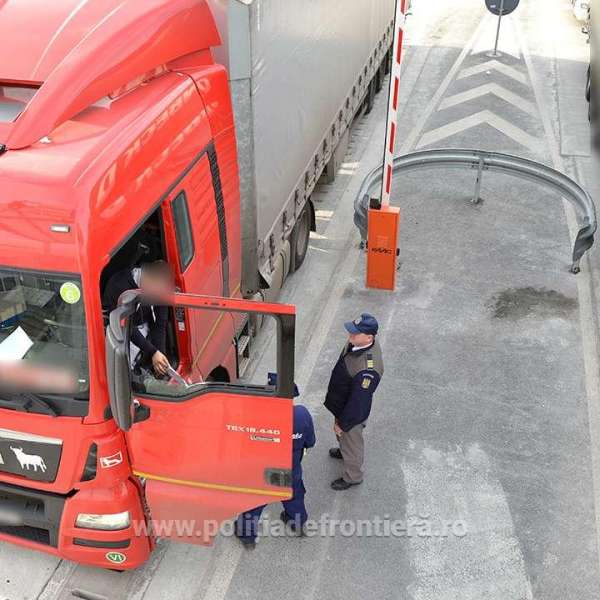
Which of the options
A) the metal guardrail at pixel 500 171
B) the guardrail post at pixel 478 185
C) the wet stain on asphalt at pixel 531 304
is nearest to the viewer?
the wet stain on asphalt at pixel 531 304

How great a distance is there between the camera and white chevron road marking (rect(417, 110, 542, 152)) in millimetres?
13125

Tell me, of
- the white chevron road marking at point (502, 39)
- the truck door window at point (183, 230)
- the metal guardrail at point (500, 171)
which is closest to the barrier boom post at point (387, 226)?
the metal guardrail at point (500, 171)

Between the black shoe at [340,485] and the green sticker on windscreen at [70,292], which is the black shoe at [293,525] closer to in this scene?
the black shoe at [340,485]

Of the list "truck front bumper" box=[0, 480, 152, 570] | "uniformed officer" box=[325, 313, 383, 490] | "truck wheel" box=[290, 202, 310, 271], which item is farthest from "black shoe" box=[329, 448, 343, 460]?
"truck wheel" box=[290, 202, 310, 271]

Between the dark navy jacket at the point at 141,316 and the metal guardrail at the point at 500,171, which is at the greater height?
the dark navy jacket at the point at 141,316

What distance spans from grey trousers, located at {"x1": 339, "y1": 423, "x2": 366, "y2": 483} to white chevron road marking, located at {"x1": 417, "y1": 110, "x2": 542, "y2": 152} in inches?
322

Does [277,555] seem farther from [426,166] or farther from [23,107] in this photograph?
[426,166]

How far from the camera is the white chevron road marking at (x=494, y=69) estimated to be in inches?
638

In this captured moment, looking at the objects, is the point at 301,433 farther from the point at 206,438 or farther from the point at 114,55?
the point at 114,55

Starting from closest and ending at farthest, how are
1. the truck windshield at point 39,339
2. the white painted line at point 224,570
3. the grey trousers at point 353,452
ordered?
the truck windshield at point 39,339 < the white painted line at point 224,570 < the grey trousers at point 353,452

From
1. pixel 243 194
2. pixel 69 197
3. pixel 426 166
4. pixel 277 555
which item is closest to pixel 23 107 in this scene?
pixel 69 197

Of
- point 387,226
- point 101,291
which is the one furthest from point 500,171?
point 101,291

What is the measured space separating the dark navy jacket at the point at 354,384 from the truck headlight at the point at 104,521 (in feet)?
6.11

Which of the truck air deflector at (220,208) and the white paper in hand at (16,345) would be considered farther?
the truck air deflector at (220,208)
